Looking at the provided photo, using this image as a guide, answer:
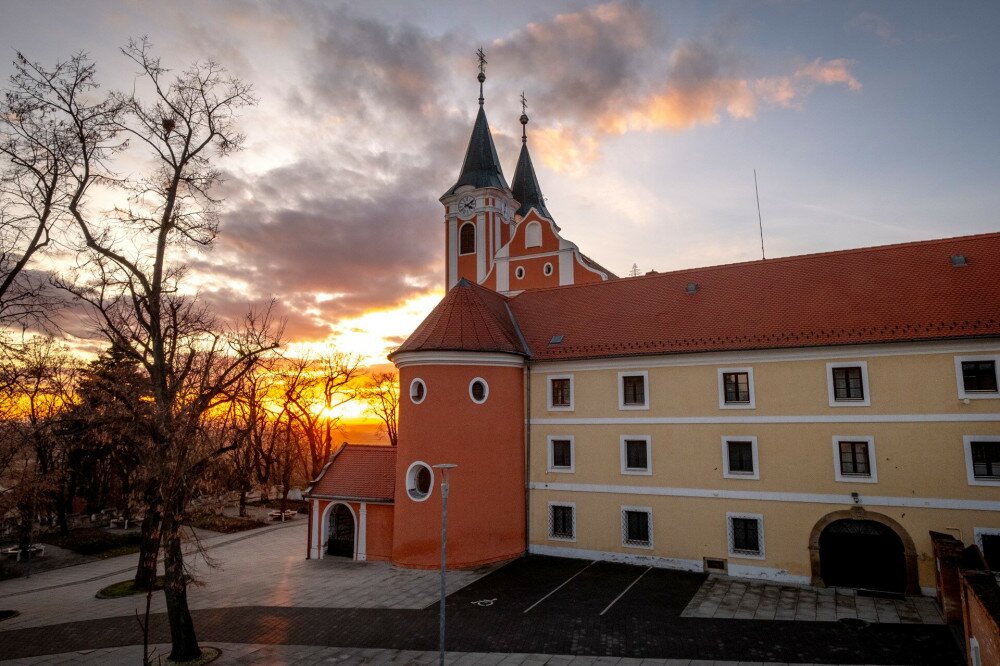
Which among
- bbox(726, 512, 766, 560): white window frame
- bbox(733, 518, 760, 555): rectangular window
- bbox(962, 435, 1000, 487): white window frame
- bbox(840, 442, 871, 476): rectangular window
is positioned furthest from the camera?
bbox(733, 518, 760, 555): rectangular window

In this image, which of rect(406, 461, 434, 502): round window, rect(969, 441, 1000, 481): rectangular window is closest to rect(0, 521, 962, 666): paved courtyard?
rect(406, 461, 434, 502): round window

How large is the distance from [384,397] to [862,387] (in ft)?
130

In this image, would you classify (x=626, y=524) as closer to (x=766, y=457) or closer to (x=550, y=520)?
(x=550, y=520)

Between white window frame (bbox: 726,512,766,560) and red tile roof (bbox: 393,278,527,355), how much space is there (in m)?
10.6

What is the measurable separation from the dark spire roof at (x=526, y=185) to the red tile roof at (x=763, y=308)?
20.6m

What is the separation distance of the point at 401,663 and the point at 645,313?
16.8 metres

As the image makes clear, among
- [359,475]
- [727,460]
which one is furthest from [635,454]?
[359,475]

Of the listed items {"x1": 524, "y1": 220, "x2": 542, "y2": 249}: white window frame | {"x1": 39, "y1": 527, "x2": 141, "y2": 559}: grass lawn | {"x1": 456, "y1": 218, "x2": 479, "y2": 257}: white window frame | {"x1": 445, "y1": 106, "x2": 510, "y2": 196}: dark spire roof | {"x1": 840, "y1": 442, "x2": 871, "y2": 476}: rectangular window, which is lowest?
{"x1": 39, "y1": 527, "x2": 141, "y2": 559}: grass lawn

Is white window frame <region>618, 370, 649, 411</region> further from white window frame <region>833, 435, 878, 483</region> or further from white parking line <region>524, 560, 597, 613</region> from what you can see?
white window frame <region>833, 435, 878, 483</region>

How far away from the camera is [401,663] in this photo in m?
14.5

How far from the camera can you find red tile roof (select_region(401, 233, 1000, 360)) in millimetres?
20109

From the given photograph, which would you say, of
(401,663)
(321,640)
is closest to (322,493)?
(321,640)

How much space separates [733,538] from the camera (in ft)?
70.0

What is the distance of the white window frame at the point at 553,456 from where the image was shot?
81.1ft
